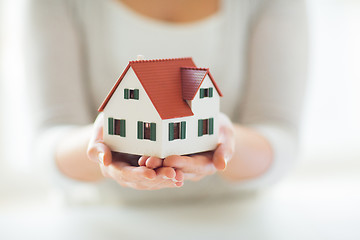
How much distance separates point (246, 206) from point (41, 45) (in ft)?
1.07

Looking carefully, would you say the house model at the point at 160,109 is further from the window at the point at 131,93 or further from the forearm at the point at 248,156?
the forearm at the point at 248,156

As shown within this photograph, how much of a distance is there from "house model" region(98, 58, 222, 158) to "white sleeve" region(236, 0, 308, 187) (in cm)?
27

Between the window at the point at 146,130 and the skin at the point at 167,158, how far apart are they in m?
0.01

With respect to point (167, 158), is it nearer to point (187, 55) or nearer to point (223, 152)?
point (223, 152)

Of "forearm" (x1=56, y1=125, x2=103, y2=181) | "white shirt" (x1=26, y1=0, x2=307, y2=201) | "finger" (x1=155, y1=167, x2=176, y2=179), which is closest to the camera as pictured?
"finger" (x1=155, y1=167, x2=176, y2=179)

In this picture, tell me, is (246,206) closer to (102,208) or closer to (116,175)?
(102,208)

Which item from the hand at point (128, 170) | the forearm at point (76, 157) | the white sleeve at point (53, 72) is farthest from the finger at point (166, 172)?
the white sleeve at point (53, 72)

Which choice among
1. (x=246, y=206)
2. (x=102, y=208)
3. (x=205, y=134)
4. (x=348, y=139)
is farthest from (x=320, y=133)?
(x=205, y=134)

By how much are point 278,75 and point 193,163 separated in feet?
1.05

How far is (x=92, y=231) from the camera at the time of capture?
622 millimetres

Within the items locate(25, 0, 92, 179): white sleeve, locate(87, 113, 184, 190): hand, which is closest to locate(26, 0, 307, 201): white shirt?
locate(25, 0, 92, 179): white sleeve

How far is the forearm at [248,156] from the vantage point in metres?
0.58

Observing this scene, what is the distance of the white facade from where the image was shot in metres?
0.38

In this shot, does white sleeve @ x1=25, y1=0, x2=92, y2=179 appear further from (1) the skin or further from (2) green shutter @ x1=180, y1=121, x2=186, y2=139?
(2) green shutter @ x1=180, y1=121, x2=186, y2=139
